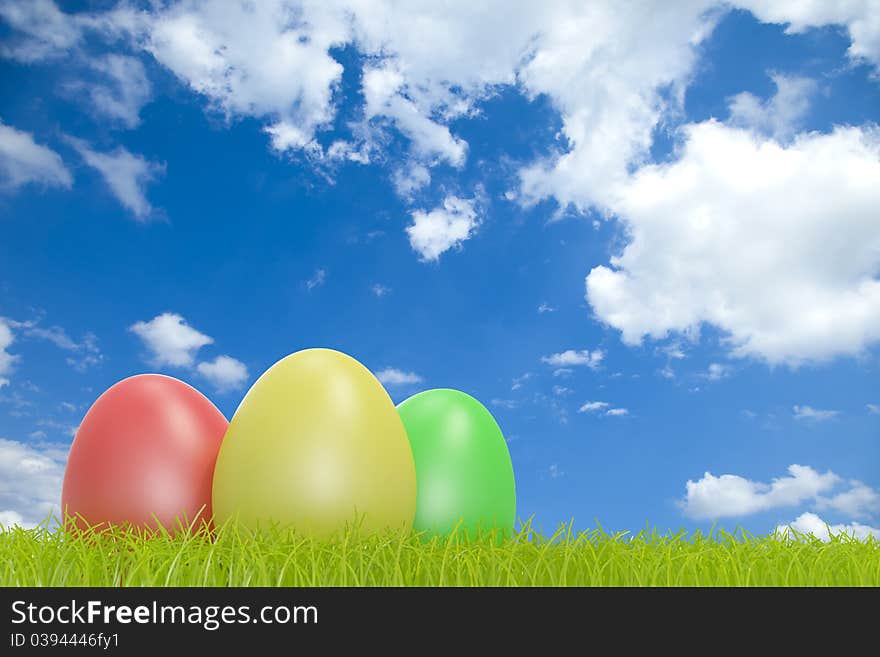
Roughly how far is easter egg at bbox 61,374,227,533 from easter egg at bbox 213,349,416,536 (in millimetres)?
286

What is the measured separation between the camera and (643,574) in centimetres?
284

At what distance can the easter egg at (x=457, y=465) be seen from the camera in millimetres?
4102

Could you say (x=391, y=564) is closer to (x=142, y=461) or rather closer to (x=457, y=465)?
(x=457, y=465)

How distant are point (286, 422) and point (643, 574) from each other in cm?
163

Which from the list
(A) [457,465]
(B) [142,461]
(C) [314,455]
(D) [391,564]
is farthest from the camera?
(A) [457,465]

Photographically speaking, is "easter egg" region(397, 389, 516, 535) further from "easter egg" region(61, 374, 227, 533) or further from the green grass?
"easter egg" region(61, 374, 227, 533)

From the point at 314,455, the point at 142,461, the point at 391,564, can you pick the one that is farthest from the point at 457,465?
the point at 142,461

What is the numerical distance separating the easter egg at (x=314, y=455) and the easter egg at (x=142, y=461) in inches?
11.3

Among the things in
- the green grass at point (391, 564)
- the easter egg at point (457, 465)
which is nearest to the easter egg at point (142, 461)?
the green grass at point (391, 564)

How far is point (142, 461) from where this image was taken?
3.84 m

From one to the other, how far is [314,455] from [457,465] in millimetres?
999

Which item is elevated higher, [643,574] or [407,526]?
[407,526]
